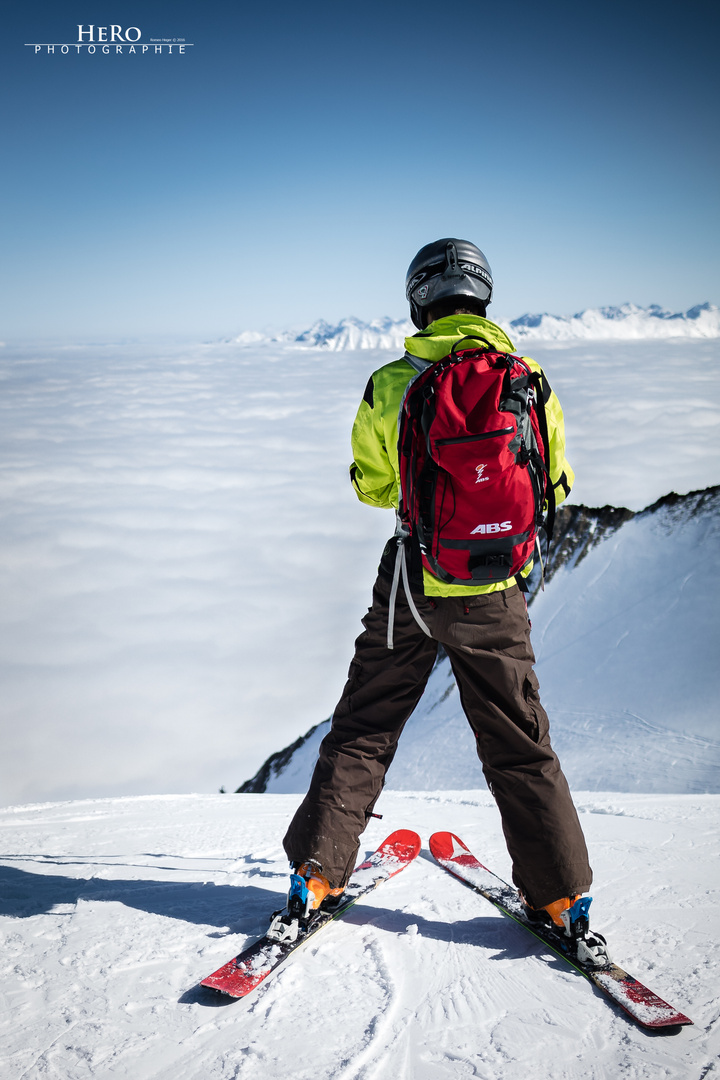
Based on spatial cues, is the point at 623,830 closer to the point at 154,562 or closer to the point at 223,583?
the point at 223,583

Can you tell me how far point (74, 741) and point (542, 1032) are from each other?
247 ft

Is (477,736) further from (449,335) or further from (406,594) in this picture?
(449,335)

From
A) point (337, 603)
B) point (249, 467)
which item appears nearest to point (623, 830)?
point (337, 603)

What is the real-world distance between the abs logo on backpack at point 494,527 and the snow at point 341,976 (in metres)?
1.30

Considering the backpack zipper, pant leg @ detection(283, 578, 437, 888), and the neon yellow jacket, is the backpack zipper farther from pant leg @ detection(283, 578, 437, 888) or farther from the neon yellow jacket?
pant leg @ detection(283, 578, 437, 888)

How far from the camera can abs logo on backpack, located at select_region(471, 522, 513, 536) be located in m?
1.84

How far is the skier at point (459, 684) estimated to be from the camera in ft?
6.30

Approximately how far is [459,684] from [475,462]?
749mm

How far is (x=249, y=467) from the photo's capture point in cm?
18438

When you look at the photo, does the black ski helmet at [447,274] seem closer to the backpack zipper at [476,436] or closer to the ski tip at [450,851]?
the backpack zipper at [476,436]

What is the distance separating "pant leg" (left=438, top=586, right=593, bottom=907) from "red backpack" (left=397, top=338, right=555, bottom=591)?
16 cm

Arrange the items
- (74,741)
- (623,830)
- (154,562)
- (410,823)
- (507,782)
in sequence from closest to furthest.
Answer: (507,782), (623,830), (410,823), (74,741), (154,562)

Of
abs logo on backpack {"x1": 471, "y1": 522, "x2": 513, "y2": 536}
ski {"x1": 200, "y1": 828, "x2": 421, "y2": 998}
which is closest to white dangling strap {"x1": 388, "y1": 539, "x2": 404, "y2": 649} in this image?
abs logo on backpack {"x1": 471, "y1": 522, "x2": 513, "y2": 536}

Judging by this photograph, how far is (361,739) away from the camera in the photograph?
6.79 ft
